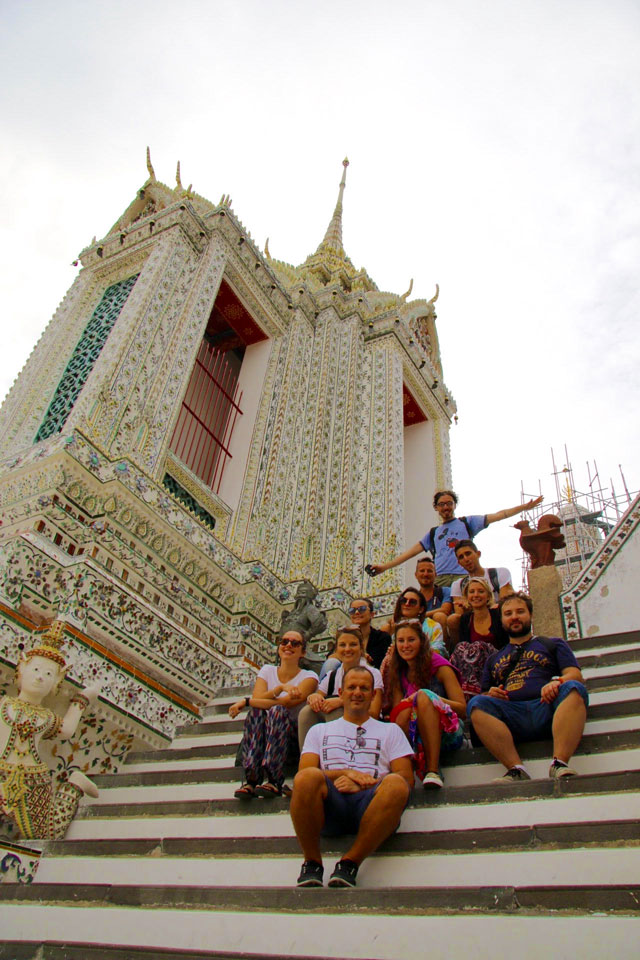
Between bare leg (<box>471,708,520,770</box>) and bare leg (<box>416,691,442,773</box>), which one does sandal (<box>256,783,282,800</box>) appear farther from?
bare leg (<box>471,708,520,770</box>)

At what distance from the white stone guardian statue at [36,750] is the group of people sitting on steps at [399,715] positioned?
1.03 m

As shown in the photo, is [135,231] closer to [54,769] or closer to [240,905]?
[54,769]

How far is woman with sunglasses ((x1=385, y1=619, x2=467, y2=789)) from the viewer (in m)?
3.30

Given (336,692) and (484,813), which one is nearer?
(484,813)

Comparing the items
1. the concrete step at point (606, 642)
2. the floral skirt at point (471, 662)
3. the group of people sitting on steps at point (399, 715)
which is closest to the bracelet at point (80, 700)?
the group of people sitting on steps at point (399, 715)

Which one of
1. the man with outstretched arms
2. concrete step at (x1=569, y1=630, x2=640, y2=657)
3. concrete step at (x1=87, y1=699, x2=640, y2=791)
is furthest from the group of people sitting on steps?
the man with outstretched arms

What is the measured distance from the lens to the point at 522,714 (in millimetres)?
3422

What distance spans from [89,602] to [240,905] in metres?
2.98

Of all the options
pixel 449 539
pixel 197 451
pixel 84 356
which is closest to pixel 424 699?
pixel 449 539

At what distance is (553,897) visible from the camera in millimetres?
2172

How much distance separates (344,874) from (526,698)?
1361 millimetres

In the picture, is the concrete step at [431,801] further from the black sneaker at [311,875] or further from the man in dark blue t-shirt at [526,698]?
the black sneaker at [311,875]

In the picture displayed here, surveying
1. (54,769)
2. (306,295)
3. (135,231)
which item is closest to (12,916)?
(54,769)

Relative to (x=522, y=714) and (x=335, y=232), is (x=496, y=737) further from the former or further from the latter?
(x=335, y=232)
